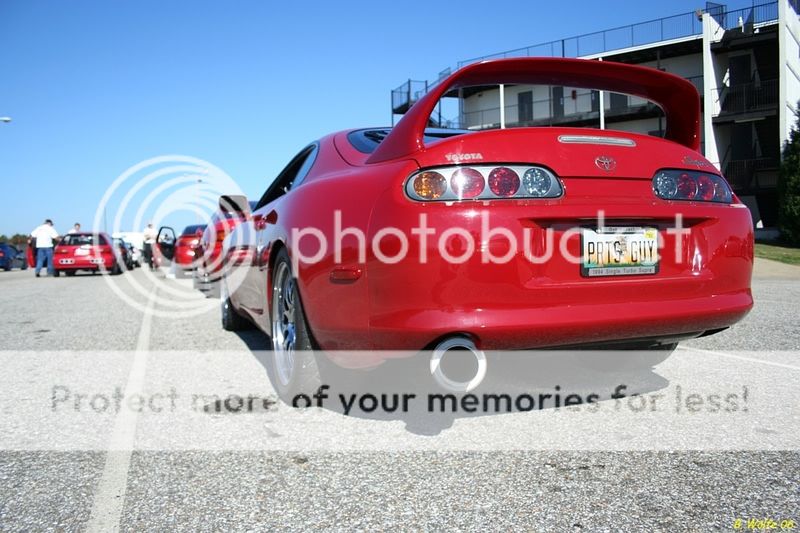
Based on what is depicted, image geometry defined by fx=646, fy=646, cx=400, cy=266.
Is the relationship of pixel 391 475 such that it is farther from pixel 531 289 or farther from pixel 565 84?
pixel 565 84

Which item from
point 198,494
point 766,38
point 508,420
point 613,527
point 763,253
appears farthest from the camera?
point 766,38

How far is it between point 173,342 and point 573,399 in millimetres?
3532

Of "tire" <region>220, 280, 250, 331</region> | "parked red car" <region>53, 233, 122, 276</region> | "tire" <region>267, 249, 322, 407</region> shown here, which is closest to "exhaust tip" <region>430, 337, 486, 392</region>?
"tire" <region>267, 249, 322, 407</region>

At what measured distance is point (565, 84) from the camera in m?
3.09

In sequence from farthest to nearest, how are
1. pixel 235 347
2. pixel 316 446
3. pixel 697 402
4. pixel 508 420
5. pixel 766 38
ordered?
pixel 766 38, pixel 235 347, pixel 697 402, pixel 508 420, pixel 316 446

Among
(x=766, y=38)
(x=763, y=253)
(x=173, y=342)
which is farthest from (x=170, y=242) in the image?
(x=766, y=38)

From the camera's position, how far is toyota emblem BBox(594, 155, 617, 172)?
267 centimetres

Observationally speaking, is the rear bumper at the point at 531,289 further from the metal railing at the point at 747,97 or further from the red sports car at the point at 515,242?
the metal railing at the point at 747,97

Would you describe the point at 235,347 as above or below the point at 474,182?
below

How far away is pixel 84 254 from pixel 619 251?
18702 mm

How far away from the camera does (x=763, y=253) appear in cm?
1886

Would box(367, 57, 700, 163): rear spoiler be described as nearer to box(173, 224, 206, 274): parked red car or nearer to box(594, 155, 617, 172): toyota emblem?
box(594, 155, 617, 172): toyota emblem

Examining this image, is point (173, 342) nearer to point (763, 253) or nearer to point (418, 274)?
point (418, 274)

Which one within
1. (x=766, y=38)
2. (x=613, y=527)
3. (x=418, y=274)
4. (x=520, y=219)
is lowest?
(x=613, y=527)
